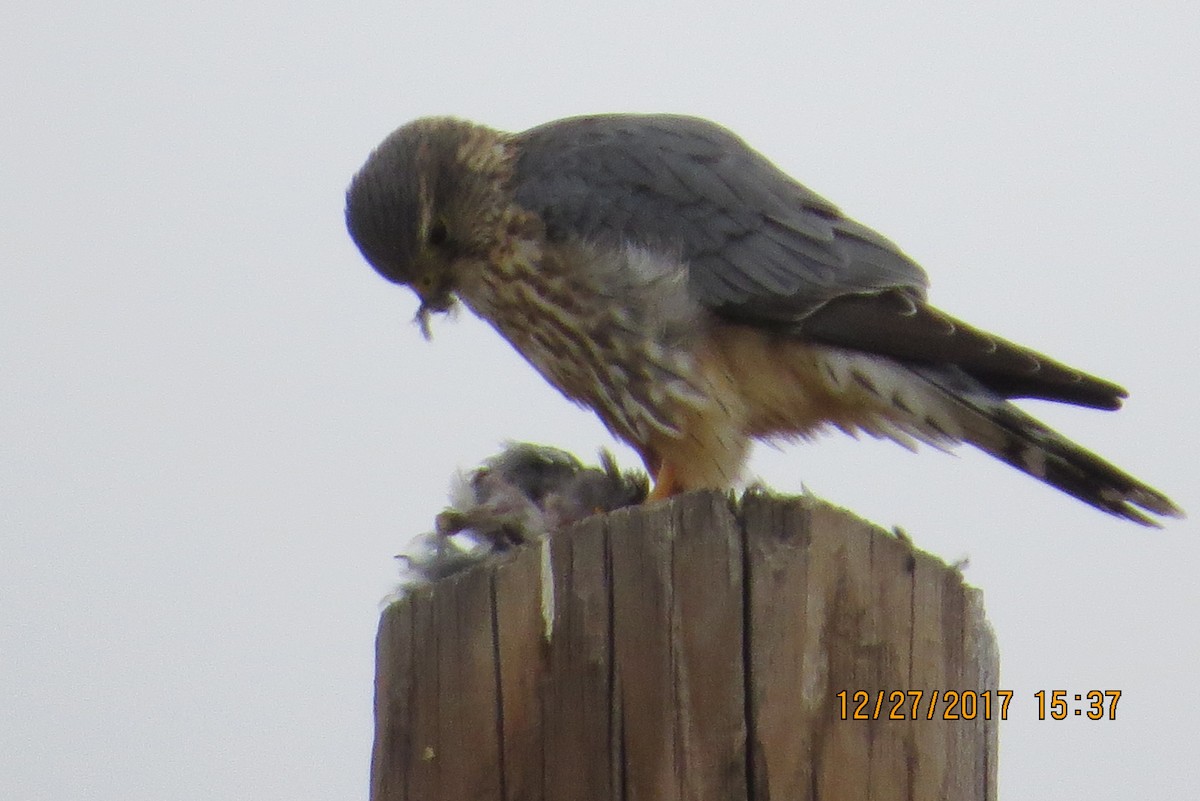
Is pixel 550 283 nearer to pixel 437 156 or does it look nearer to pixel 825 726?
pixel 437 156

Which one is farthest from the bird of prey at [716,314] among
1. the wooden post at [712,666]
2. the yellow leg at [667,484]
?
the wooden post at [712,666]

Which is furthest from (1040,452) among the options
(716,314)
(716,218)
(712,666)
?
(712,666)

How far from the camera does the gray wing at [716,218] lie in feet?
11.1

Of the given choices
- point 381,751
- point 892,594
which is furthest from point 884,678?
point 381,751

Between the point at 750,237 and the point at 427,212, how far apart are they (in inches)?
36.1

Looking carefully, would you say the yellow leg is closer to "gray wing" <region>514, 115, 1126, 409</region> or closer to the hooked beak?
"gray wing" <region>514, 115, 1126, 409</region>

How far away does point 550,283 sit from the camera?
11.5 feet

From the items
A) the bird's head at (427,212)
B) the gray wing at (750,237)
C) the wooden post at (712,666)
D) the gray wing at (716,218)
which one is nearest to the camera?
the wooden post at (712,666)

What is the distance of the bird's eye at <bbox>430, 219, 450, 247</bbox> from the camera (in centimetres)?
381

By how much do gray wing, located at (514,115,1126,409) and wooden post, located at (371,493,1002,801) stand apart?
1293mm

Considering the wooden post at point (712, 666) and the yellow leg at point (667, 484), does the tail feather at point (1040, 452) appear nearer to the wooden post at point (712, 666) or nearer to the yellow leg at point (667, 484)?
the yellow leg at point (667, 484)

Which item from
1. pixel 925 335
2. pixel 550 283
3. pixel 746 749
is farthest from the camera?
pixel 550 283

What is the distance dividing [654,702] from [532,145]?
2410 mm

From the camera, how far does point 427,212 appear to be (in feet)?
12.4
